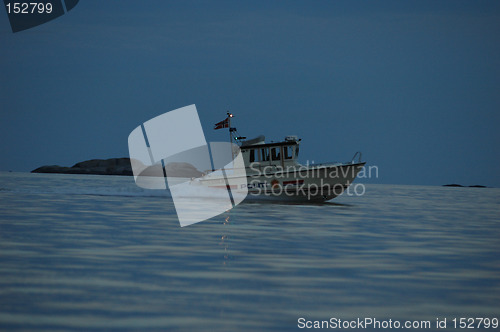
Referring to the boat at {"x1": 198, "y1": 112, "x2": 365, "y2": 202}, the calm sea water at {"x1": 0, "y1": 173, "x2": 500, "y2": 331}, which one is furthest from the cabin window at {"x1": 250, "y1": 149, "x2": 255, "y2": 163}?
the calm sea water at {"x1": 0, "y1": 173, "x2": 500, "y2": 331}

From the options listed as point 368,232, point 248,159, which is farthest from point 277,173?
point 368,232

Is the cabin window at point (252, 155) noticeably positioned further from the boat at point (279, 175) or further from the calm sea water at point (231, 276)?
the calm sea water at point (231, 276)

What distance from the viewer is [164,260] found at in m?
9.70

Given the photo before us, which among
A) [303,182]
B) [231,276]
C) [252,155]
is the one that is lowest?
[303,182]

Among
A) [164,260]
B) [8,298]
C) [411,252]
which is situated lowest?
[411,252]

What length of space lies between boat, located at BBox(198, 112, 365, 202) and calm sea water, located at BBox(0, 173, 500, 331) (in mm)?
9361

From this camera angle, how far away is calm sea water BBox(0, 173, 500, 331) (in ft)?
20.7

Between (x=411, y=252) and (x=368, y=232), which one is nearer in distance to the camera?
(x=411, y=252)

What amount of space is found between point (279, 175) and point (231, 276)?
653 inches

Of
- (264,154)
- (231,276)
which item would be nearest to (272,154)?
(264,154)

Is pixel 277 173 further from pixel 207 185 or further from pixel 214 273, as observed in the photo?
pixel 214 273

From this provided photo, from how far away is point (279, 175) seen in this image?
81.7ft

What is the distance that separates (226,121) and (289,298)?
2096 cm

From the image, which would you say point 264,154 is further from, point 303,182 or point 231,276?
point 231,276
